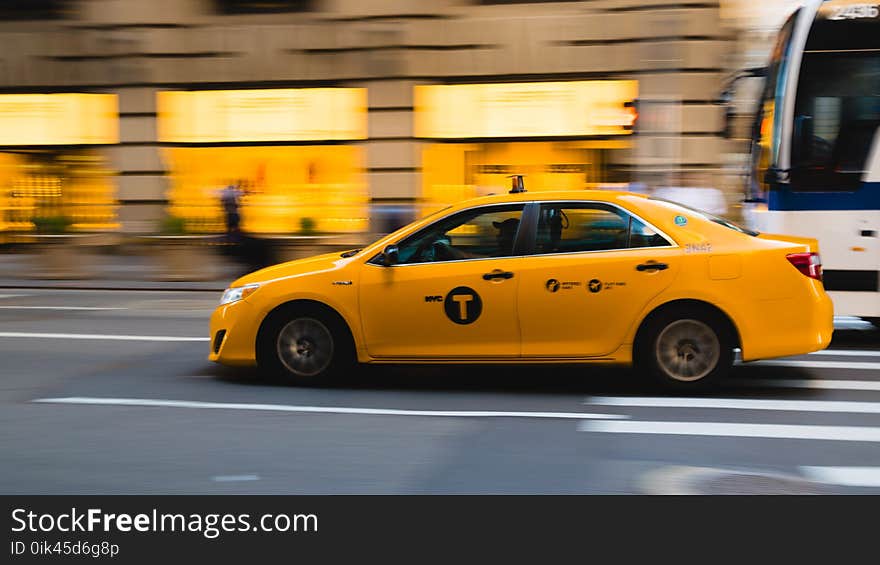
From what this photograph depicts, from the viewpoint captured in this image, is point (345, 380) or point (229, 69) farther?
point (229, 69)

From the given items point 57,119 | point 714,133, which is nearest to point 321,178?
point 57,119

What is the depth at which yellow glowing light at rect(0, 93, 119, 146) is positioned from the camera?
19625mm

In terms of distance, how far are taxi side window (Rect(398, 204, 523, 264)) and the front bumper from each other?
46.7 inches

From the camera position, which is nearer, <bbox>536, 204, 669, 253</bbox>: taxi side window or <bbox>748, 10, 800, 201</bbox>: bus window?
<bbox>536, 204, 669, 253</bbox>: taxi side window

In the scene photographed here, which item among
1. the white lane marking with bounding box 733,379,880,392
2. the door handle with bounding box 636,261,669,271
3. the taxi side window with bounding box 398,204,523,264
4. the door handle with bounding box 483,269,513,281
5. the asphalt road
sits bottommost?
the asphalt road

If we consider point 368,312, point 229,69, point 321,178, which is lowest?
point 368,312

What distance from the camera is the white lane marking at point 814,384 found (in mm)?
7723

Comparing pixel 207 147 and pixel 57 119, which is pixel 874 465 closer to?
pixel 207 147

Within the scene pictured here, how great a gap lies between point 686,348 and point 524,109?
38.0ft

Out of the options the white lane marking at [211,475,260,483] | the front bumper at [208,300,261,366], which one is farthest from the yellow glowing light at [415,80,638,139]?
the white lane marking at [211,475,260,483]

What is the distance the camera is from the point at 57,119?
65.4ft

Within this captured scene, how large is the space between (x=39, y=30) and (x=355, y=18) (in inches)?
237

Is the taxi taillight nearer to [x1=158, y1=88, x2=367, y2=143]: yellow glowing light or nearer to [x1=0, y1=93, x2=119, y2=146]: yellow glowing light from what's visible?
[x1=158, y1=88, x2=367, y2=143]: yellow glowing light
